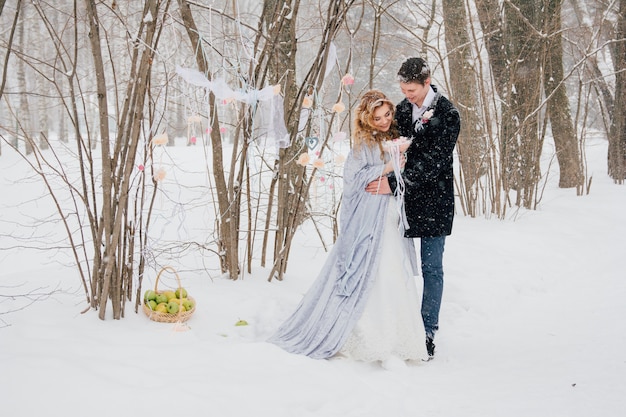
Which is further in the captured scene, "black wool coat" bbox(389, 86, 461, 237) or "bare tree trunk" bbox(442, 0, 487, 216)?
"bare tree trunk" bbox(442, 0, 487, 216)

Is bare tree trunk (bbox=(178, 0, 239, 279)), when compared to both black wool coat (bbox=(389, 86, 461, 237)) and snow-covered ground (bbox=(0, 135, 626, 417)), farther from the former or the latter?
black wool coat (bbox=(389, 86, 461, 237))

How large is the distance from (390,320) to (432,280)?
377 mm

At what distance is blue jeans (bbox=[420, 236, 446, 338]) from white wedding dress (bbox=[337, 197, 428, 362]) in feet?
0.49

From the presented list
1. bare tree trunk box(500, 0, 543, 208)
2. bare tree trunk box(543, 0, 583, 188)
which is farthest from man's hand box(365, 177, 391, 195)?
bare tree trunk box(543, 0, 583, 188)

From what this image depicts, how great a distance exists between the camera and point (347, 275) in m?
2.75

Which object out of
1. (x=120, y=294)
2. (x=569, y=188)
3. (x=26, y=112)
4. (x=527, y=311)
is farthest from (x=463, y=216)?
(x=26, y=112)

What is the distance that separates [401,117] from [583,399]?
163 cm

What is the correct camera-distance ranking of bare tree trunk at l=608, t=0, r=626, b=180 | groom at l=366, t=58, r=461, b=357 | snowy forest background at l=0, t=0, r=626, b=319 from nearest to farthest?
snowy forest background at l=0, t=0, r=626, b=319
groom at l=366, t=58, r=461, b=357
bare tree trunk at l=608, t=0, r=626, b=180

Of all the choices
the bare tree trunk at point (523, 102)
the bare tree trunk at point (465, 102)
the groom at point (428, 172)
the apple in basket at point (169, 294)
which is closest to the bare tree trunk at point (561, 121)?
the bare tree trunk at point (523, 102)

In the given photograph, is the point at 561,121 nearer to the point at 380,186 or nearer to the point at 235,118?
the point at 235,118

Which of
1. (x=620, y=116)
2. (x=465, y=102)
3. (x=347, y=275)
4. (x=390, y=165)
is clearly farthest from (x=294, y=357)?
(x=620, y=116)

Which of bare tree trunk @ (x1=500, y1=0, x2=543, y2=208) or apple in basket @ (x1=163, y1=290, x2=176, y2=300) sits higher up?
bare tree trunk @ (x1=500, y1=0, x2=543, y2=208)

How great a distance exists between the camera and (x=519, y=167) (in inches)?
246

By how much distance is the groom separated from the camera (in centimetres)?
271
